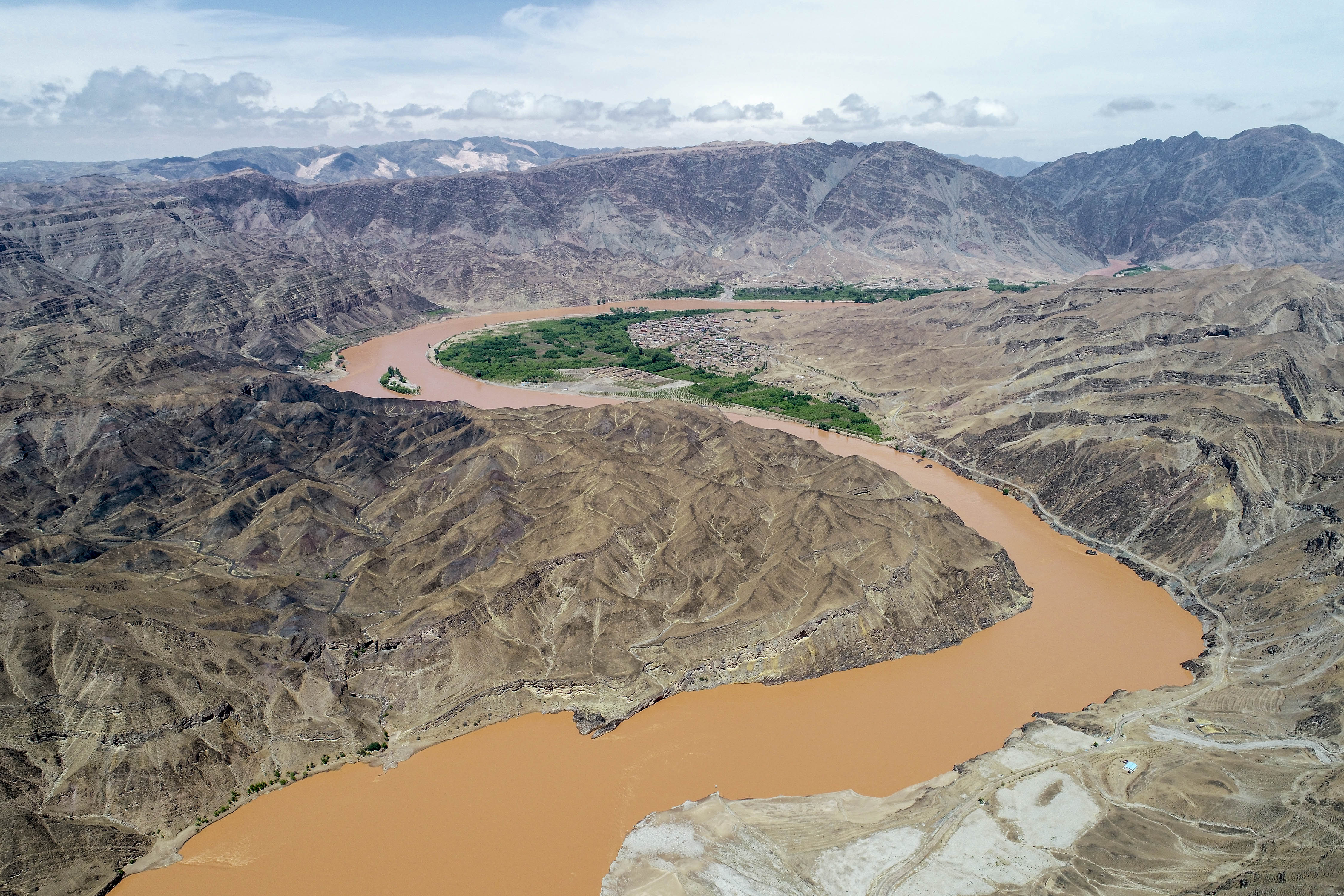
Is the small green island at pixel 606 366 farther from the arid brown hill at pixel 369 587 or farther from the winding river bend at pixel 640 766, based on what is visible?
the winding river bend at pixel 640 766

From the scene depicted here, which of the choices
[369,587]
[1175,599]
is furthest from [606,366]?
[1175,599]

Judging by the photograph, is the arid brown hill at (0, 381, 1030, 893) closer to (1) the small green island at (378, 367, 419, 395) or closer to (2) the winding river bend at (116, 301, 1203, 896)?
(2) the winding river bend at (116, 301, 1203, 896)

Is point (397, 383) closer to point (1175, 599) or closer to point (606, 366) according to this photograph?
point (606, 366)

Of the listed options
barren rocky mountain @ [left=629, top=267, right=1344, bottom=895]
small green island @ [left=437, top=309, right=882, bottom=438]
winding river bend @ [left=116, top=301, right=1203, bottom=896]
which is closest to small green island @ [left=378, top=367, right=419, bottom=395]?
small green island @ [left=437, top=309, right=882, bottom=438]

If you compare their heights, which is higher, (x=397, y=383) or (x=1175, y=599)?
(x=397, y=383)

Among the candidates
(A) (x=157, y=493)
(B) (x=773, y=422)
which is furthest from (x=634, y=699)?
(B) (x=773, y=422)

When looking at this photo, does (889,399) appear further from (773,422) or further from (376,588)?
(376,588)
